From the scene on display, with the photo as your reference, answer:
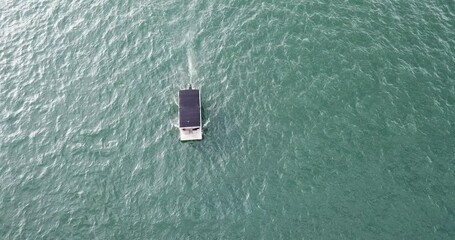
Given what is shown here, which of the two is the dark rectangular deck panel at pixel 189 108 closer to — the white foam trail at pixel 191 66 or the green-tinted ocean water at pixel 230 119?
the green-tinted ocean water at pixel 230 119

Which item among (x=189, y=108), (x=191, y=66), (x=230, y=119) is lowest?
(x=230, y=119)

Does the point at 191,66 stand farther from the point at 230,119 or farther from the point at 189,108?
the point at 230,119

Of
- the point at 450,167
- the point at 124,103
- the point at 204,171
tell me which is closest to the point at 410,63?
the point at 450,167

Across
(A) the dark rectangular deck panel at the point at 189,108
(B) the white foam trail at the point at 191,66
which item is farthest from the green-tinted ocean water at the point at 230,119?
(A) the dark rectangular deck panel at the point at 189,108

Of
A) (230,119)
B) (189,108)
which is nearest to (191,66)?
(189,108)

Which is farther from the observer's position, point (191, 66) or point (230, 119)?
point (191, 66)

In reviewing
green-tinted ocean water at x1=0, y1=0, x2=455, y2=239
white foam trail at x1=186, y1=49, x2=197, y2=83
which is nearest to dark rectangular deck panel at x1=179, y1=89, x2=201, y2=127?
green-tinted ocean water at x1=0, y1=0, x2=455, y2=239
